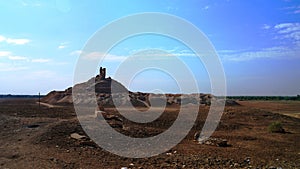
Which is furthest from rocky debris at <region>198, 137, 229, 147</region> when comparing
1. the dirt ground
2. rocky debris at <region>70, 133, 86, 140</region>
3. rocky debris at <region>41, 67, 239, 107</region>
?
rocky debris at <region>41, 67, 239, 107</region>

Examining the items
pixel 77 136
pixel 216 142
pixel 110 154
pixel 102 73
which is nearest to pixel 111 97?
pixel 102 73

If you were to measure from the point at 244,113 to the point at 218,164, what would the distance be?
2034 cm

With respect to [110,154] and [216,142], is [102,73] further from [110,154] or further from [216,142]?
[110,154]

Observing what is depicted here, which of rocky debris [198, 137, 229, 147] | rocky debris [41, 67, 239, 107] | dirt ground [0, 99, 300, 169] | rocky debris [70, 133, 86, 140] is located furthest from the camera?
rocky debris [41, 67, 239, 107]

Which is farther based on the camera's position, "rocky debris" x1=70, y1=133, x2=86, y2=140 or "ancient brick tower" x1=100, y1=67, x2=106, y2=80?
"ancient brick tower" x1=100, y1=67, x2=106, y2=80

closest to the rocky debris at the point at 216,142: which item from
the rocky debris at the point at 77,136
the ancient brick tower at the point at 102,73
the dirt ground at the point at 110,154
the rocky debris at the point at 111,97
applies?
the dirt ground at the point at 110,154

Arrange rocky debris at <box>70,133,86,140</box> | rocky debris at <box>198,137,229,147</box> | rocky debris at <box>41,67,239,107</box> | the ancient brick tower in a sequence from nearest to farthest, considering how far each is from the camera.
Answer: rocky debris at <box>70,133,86,140</box>, rocky debris at <box>198,137,229,147</box>, rocky debris at <box>41,67,239,107</box>, the ancient brick tower

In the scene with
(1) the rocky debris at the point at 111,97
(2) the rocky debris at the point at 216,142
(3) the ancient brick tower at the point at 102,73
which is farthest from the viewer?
(3) the ancient brick tower at the point at 102,73

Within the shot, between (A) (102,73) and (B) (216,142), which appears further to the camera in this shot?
(A) (102,73)

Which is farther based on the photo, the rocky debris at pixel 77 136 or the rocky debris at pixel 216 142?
the rocky debris at pixel 216 142

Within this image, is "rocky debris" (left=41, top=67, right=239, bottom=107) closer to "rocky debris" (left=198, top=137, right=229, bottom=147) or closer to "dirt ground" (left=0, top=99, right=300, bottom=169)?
"dirt ground" (left=0, top=99, right=300, bottom=169)

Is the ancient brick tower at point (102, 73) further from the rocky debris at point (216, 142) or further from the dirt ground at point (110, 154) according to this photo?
the rocky debris at point (216, 142)

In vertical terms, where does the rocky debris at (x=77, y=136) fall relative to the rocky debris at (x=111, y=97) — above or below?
below

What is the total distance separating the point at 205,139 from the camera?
50.2 ft
